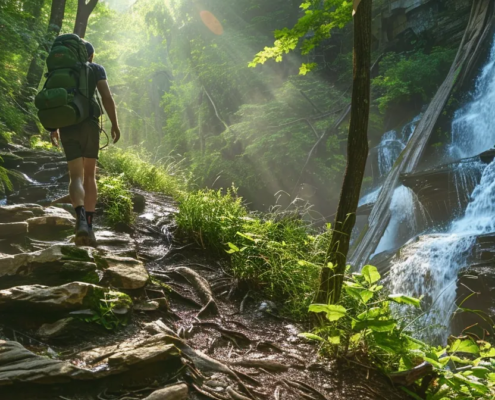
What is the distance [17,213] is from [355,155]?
4.17 m

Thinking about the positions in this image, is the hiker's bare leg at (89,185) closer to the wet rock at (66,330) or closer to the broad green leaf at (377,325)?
the wet rock at (66,330)

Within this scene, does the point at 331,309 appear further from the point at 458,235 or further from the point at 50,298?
the point at 458,235

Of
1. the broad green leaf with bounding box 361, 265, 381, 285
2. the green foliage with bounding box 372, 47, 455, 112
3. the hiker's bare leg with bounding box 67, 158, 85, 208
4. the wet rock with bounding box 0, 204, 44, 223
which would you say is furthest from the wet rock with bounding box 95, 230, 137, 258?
the green foliage with bounding box 372, 47, 455, 112

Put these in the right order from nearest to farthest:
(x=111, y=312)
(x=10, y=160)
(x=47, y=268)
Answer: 1. (x=111, y=312)
2. (x=47, y=268)
3. (x=10, y=160)

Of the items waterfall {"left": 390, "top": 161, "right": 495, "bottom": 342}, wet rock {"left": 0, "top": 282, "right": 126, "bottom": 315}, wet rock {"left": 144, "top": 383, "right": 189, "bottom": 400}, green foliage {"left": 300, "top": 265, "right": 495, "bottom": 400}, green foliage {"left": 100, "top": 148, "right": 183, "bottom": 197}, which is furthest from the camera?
green foliage {"left": 100, "top": 148, "right": 183, "bottom": 197}

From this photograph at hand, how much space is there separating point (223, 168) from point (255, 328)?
500 inches

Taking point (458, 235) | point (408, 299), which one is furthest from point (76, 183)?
point (458, 235)

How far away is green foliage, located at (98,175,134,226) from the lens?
545cm

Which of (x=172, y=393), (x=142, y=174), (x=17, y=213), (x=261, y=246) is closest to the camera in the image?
(x=172, y=393)

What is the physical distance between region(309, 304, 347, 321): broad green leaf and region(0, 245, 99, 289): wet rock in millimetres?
1803

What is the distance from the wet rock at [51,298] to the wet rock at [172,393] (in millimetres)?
1005

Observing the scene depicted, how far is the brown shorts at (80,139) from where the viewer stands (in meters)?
3.70

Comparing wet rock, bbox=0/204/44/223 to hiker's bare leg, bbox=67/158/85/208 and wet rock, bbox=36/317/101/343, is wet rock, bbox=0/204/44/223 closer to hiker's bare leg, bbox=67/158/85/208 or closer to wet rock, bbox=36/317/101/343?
hiker's bare leg, bbox=67/158/85/208

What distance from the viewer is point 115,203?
18.3ft
